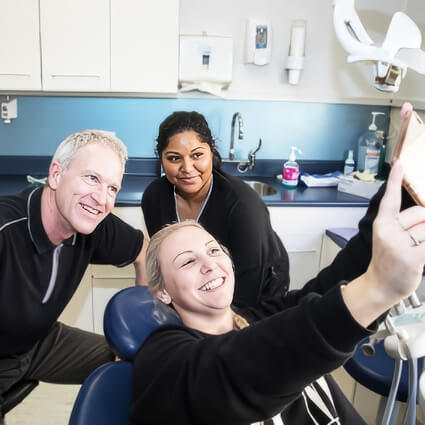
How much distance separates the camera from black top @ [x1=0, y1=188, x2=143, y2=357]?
141 cm

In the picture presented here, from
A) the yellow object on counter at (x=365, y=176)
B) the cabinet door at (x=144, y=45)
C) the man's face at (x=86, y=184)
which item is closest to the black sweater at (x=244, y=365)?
the man's face at (x=86, y=184)

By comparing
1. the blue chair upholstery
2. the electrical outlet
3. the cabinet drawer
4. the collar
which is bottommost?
the cabinet drawer

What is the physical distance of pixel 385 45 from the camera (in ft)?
5.65

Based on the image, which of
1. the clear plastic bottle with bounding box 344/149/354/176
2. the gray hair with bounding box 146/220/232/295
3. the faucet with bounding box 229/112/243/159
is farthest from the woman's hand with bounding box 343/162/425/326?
the clear plastic bottle with bounding box 344/149/354/176

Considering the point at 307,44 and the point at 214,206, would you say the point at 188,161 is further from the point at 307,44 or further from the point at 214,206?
the point at 307,44

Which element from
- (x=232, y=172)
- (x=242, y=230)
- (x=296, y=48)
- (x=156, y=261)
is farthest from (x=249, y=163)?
(x=156, y=261)

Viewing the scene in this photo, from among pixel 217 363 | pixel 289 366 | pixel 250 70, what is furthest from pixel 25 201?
pixel 250 70

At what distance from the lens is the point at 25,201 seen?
4.85 feet

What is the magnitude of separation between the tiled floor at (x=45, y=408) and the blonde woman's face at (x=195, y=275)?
1.34 meters

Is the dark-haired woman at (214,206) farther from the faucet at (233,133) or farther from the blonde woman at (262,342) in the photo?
the faucet at (233,133)

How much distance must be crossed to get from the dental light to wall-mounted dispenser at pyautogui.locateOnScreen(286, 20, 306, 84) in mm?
907

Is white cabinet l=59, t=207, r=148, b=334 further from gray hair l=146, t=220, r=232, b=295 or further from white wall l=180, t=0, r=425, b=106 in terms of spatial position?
gray hair l=146, t=220, r=232, b=295

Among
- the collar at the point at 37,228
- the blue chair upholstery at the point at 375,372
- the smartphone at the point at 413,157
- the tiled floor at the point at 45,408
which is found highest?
the smartphone at the point at 413,157

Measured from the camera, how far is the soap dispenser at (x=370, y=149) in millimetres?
2938
